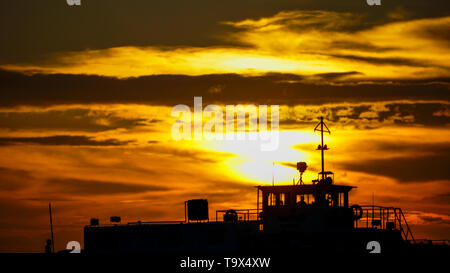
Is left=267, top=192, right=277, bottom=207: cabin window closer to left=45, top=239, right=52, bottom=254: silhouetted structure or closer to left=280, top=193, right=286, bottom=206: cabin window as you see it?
left=280, top=193, right=286, bottom=206: cabin window

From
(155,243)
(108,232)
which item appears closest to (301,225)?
(155,243)

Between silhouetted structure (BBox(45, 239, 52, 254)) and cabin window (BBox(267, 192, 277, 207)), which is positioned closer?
cabin window (BBox(267, 192, 277, 207))

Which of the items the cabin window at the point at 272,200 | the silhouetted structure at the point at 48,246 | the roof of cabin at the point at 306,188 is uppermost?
the roof of cabin at the point at 306,188

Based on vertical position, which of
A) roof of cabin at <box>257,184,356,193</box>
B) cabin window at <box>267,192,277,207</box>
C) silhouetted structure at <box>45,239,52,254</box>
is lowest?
silhouetted structure at <box>45,239,52,254</box>

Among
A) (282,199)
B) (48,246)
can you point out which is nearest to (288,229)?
(282,199)

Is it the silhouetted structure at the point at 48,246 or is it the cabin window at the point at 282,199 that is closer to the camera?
the cabin window at the point at 282,199

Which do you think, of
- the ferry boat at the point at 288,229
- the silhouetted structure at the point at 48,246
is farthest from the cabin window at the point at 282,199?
the silhouetted structure at the point at 48,246

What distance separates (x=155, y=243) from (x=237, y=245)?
24.6 ft

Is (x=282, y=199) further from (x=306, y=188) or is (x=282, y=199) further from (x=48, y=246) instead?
(x=48, y=246)

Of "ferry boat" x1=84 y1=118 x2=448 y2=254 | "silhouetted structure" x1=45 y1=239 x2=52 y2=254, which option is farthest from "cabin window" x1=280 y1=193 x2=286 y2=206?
"silhouetted structure" x1=45 y1=239 x2=52 y2=254

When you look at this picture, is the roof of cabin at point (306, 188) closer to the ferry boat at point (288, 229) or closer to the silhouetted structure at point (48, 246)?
the ferry boat at point (288, 229)
